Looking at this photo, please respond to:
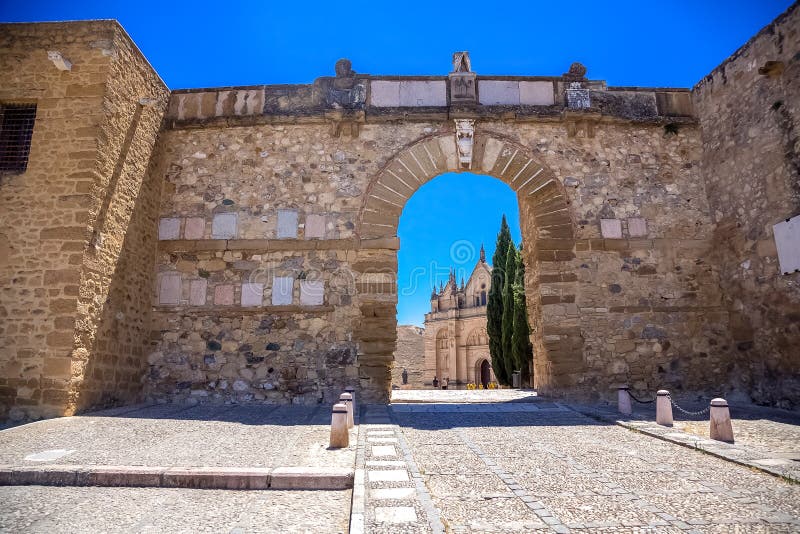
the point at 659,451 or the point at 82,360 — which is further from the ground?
the point at 82,360

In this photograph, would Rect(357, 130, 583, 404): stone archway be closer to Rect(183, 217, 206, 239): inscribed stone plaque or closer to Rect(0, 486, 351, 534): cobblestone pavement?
Rect(183, 217, 206, 239): inscribed stone plaque

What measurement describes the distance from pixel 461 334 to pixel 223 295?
28527mm

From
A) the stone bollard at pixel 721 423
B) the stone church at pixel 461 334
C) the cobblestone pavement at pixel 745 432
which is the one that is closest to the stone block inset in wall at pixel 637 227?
the cobblestone pavement at pixel 745 432

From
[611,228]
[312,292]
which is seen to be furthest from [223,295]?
[611,228]

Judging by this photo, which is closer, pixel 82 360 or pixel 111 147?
pixel 82 360

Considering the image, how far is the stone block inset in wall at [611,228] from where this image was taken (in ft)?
28.3

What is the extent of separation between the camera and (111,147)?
722 centimetres

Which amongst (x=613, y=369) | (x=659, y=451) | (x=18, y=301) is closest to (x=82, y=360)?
(x=18, y=301)

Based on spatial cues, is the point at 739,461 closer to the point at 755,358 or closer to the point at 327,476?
the point at 327,476

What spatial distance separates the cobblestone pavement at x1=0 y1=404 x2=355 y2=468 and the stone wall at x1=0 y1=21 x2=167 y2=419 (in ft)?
2.40

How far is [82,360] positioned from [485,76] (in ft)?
26.8

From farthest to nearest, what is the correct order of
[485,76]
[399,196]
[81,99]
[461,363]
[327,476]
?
[461,363] → [485,76] → [399,196] → [81,99] → [327,476]

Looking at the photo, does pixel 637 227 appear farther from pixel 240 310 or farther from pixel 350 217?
pixel 240 310

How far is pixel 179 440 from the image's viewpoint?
493 cm
